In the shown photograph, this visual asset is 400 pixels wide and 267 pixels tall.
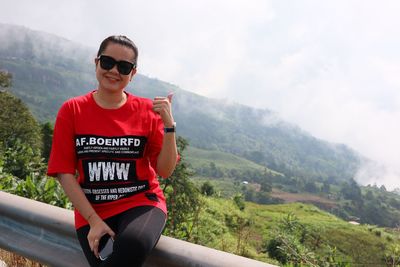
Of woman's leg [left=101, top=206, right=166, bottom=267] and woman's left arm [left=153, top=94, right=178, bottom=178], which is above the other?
woman's left arm [left=153, top=94, right=178, bottom=178]

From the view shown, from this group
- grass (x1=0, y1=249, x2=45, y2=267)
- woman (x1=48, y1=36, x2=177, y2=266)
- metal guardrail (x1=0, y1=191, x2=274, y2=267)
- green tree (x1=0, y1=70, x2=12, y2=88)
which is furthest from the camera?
green tree (x1=0, y1=70, x2=12, y2=88)

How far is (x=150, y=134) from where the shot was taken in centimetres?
218

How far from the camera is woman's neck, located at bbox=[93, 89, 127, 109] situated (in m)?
2.19

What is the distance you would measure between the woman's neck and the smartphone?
0.71 m

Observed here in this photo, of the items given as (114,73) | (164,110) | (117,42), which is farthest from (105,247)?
(117,42)

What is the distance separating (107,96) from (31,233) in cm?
87

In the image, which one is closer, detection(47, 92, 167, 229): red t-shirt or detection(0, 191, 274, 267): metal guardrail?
detection(0, 191, 274, 267): metal guardrail

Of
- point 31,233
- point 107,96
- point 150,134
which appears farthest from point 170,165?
point 31,233

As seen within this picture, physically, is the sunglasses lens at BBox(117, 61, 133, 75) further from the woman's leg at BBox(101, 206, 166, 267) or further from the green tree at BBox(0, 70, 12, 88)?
the green tree at BBox(0, 70, 12, 88)

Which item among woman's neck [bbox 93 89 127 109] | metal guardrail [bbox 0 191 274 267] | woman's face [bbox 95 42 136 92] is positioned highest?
woman's face [bbox 95 42 136 92]

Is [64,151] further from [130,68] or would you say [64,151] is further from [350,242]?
[350,242]

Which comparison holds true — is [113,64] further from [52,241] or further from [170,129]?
[52,241]

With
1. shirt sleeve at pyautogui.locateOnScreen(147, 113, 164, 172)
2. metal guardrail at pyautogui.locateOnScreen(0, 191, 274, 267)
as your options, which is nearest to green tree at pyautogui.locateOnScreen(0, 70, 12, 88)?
metal guardrail at pyautogui.locateOnScreen(0, 191, 274, 267)

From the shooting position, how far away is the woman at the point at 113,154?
6.37ft
